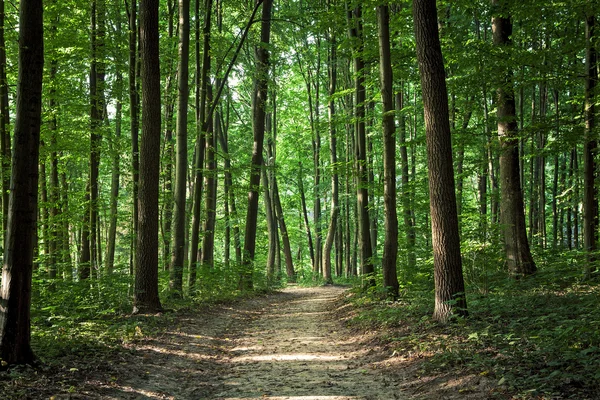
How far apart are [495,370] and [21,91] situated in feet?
21.0

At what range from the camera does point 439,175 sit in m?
7.84

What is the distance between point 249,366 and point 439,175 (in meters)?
4.28

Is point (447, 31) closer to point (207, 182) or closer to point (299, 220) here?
point (207, 182)

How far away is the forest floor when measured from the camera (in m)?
5.16

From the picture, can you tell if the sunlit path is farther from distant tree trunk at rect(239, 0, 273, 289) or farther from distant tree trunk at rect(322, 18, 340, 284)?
distant tree trunk at rect(322, 18, 340, 284)

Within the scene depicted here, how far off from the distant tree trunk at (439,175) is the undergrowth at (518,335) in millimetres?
511

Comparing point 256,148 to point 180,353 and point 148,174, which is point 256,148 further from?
point 180,353

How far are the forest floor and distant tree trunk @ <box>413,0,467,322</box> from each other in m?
1.38

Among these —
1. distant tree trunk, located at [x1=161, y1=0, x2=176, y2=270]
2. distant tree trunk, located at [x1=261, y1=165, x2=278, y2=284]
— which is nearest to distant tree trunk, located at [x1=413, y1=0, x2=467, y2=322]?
distant tree trunk, located at [x1=161, y1=0, x2=176, y2=270]

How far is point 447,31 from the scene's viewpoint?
44.0ft

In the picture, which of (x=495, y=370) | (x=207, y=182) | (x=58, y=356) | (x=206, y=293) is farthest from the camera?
(x=207, y=182)

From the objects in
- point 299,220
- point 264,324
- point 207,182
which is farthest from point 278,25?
point 299,220

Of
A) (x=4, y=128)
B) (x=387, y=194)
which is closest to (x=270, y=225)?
(x=387, y=194)

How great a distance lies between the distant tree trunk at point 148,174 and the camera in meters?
10.6
